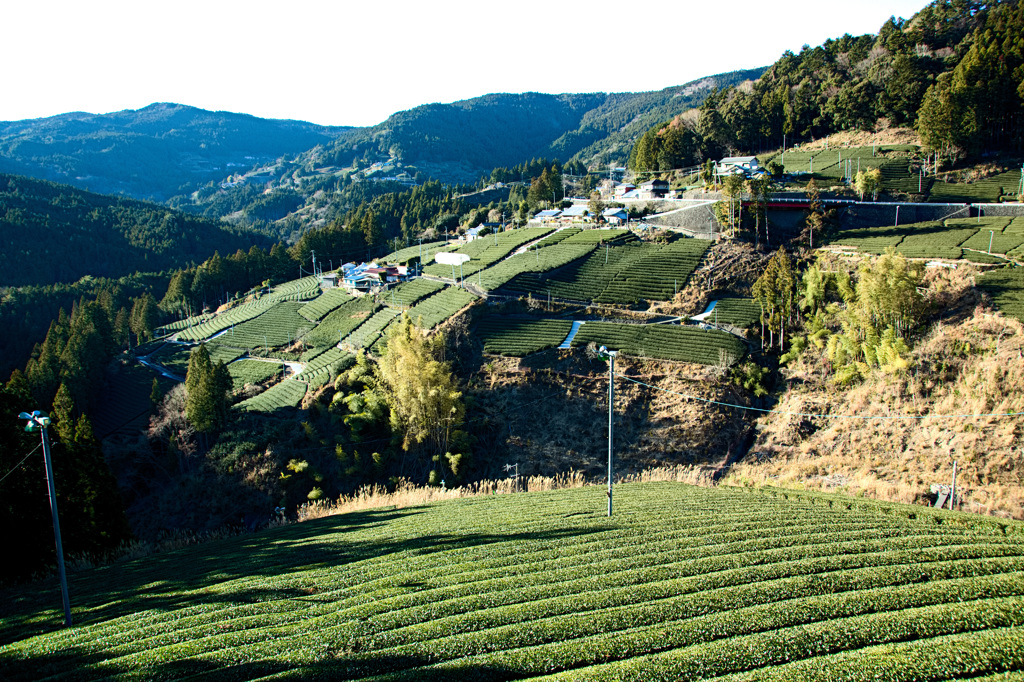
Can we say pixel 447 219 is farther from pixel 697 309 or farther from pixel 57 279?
pixel 57 279

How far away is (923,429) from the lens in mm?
22656

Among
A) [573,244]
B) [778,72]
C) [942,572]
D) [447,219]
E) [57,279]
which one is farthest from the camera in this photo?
[57,279]

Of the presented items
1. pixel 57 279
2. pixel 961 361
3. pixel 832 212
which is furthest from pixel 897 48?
pixel 57 279

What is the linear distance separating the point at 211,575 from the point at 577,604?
860 cm

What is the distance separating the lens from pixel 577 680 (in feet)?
24.1

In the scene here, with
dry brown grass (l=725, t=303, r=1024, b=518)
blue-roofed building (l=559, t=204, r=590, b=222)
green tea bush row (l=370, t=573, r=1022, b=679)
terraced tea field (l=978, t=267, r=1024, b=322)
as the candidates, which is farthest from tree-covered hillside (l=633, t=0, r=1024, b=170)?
green tea bush row (l=370, t=573, r=1022, b=679)

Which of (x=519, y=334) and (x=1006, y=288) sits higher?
(x=1006, y=288)

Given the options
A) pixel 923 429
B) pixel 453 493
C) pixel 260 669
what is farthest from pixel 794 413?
pixel 260 669

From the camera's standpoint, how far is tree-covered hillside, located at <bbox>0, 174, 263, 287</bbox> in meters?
85.1

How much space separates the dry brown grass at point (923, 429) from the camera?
19.3 metres

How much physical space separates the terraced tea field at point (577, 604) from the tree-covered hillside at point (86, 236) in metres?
94.1

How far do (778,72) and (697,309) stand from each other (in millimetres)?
49709

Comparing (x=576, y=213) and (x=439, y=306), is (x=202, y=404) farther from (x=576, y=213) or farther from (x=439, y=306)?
(x=576, y=213)

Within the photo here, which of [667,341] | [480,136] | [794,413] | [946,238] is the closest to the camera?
[794,413]
